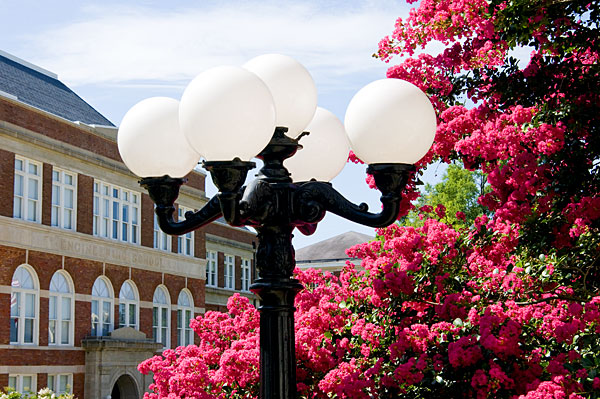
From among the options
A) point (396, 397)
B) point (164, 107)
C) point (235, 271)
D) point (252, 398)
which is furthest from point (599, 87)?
point (235, 271)

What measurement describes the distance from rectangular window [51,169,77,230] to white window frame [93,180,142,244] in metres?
1.30

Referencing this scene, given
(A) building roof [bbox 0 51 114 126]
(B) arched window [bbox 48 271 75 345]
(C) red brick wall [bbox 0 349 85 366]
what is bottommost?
(C) red brick wall [bbox 0 349 85 366]

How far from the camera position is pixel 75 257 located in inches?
1111

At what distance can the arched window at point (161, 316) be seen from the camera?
109ft

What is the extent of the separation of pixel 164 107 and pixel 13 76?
1065 inches

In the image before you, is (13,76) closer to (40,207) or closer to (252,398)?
(40,207)

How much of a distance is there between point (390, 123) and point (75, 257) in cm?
2519

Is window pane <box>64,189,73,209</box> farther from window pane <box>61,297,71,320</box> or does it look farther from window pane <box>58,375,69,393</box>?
window pane <box>58,375,69,393</box>

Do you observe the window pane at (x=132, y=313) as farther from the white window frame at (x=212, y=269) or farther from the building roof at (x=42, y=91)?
the white window frame at (x=212, y=269)

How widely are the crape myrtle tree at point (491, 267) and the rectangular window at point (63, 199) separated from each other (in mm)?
19219

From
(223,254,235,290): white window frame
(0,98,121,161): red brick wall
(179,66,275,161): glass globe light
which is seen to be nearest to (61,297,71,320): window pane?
(0,98,121,161): red brick wall

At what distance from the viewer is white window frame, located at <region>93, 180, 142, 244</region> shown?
1182 inches

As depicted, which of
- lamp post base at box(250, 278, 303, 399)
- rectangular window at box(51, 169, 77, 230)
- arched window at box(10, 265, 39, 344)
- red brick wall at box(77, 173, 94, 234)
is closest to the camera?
lamp post base at box(250, 278, 303, 399)

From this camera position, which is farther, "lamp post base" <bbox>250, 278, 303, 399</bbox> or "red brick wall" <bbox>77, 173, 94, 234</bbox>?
"red brick wall" <bbox>77, 173, 94, 234</bbox>
